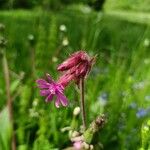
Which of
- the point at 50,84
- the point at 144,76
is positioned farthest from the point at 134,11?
the point at 50,84

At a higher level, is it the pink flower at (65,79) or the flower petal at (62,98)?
the pink flower at (65,79)

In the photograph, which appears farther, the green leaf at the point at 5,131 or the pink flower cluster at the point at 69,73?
the green leaf at the point at 5,131

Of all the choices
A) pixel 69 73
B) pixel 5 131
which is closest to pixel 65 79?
pixel 69 73

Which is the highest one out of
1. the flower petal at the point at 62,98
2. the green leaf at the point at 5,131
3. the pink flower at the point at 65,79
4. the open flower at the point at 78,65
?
the open flower at the point at 78,65

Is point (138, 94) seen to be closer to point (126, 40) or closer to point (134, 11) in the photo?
point (126, 40)

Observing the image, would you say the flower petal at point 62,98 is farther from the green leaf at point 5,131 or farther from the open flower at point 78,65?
the green leaf at point 5,131

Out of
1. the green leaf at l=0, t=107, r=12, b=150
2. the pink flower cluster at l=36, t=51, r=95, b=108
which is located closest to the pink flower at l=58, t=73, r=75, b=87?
the pink flower cluster at l=36, t=51, r=95, b=108

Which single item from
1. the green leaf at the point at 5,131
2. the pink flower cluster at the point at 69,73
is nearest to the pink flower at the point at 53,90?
the pink flower cluster at the point at 69,73

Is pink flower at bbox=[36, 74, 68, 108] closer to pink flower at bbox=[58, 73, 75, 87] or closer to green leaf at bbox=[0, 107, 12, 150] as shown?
pink flower at bbox=[58, 73, 75, 87]

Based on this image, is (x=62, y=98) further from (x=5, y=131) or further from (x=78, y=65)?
(x=5, y=131)
